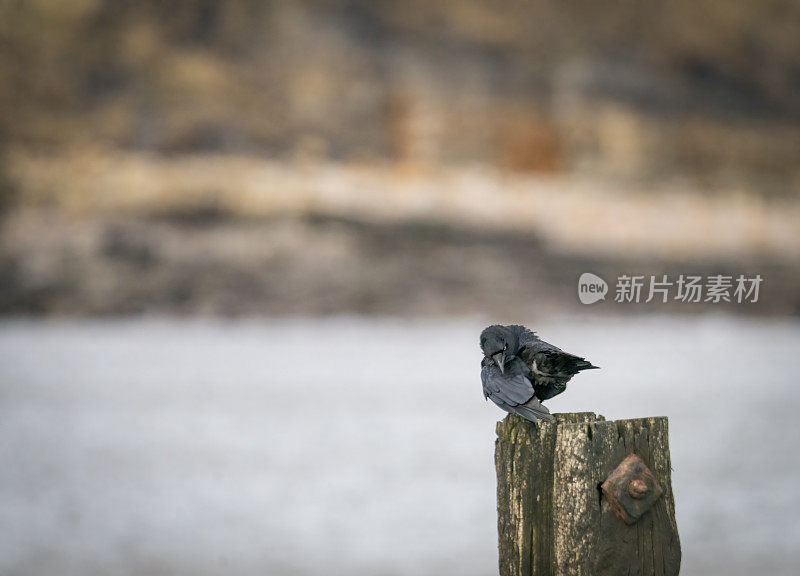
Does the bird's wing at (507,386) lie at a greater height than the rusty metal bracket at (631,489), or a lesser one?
greater

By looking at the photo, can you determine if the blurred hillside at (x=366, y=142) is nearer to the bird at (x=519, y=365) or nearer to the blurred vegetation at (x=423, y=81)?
the blurred vegetation at (x=423, y=81)

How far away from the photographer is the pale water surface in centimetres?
479

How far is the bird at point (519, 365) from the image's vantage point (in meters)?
1.77

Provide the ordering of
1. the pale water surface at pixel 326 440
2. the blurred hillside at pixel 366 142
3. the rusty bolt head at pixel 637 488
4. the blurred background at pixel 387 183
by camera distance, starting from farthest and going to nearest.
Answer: the blurred hillside at pixel 366 142 → the blurred background at pixel 387 183 → the pale water surface at pixel 326 440 → the rusty bolt head at pixel 637 488

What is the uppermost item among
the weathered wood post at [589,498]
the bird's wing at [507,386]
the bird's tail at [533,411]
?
the bird's wing at [507,386]

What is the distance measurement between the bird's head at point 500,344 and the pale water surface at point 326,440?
9.35 feet

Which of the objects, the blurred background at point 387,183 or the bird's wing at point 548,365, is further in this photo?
the blurred background at point 387,183

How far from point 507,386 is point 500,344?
9 cm

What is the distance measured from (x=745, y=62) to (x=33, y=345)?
33.8ft

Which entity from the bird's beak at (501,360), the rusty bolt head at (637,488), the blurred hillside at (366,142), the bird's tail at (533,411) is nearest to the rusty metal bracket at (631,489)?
the rusty bolt head at (637,488)

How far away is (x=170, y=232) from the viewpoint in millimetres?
11305

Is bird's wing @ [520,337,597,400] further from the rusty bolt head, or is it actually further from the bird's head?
the rusty bolt head

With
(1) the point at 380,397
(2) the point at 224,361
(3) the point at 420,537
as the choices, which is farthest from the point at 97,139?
(3) the point at 420,537

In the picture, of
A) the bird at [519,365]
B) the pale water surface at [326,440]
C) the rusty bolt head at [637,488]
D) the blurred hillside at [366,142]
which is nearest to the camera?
the rusty bolt head at [637,488]
